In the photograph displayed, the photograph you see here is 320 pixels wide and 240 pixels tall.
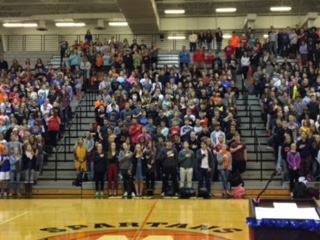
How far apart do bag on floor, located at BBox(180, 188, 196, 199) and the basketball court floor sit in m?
1.71

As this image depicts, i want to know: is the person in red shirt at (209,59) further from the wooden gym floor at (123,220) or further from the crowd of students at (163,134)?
the wooden gym floor at (123,220)

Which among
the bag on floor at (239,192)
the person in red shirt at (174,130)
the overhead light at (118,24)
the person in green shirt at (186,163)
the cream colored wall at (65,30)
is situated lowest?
the bag on floor at (239,192)

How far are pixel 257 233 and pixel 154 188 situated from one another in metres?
12.2

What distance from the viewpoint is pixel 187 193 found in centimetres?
1461

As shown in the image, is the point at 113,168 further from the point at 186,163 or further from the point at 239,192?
the point at 239,192

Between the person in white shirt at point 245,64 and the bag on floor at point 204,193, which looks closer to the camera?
the bag on floor at point 204,193

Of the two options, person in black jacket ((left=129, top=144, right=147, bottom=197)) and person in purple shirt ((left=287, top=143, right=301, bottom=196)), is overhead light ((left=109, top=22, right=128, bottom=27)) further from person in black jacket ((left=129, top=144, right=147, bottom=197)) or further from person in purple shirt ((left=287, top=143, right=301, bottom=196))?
person in purple shirt ((left=287, top=143, right=301, bottom=196))

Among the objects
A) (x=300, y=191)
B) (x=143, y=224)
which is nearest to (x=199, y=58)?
(x=300, y=191)

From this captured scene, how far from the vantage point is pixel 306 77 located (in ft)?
67.1

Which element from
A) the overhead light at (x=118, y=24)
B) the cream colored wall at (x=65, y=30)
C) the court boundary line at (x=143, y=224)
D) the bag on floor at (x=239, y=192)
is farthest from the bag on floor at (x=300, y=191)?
the cream colored wall at (x=65, y=30)

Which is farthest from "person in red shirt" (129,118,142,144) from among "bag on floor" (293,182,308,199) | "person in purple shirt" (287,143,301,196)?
"bag on floor" (293,182,308,199)

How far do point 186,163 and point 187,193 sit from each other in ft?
3.11

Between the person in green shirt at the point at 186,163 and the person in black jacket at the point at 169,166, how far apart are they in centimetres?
19

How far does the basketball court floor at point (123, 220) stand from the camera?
7672 mm
